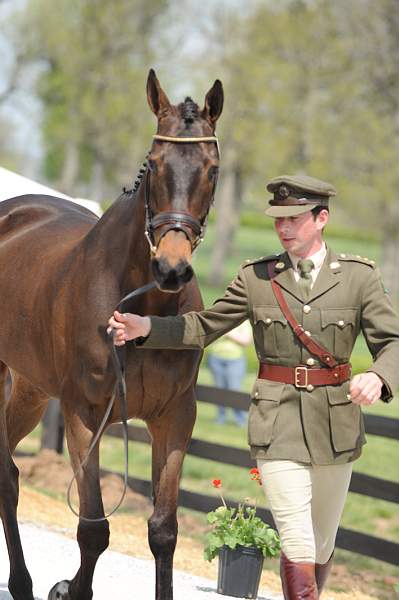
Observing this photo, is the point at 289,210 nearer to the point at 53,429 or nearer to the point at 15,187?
the point at 15,187

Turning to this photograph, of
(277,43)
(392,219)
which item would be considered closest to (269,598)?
(392,219)

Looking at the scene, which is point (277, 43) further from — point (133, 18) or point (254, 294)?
point (254, 294)

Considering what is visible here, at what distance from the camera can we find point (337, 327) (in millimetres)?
4602

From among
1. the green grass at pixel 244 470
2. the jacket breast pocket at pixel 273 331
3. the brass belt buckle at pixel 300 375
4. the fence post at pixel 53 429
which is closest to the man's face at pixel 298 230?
the jacket breast pocket at pixel 273 331

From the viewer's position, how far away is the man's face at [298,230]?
4555 millimetres

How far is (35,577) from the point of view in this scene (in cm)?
646

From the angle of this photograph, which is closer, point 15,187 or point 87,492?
point 87,492

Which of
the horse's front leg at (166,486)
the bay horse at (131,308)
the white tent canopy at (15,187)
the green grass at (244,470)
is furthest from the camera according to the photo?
the green grass at (244,470)

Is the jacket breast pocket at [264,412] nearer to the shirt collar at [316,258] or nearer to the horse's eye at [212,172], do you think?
the shirt collar at [316,258]

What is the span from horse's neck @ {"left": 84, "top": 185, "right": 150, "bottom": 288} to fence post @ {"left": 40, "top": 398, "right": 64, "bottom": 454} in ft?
19.7

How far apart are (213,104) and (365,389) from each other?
138 centimetres

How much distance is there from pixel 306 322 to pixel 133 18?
36852mm

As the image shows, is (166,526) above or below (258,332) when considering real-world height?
below

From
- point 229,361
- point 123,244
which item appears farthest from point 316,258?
point 229,361
